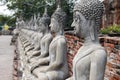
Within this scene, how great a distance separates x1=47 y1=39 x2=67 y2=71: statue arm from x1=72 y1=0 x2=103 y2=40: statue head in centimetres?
139

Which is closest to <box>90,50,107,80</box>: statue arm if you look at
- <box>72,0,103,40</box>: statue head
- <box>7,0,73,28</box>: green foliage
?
<box>72,0,103,40</box>: statue head

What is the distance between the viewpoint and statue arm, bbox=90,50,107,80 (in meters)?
2.77

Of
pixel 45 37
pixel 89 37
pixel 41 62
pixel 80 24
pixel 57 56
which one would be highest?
pixel 80 24

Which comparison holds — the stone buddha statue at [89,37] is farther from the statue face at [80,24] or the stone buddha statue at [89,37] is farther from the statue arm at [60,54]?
the statue arm at [60,54]

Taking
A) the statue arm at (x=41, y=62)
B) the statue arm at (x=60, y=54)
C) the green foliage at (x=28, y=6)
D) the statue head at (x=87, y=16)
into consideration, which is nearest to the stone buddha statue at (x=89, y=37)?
the statue head at (x=87, y=16)

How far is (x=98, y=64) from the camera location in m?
2.77

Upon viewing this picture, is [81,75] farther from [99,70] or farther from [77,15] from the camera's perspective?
[77,15]

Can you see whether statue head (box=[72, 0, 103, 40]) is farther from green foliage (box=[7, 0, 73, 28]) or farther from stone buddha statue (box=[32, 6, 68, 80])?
green foliage (box=[7, 0, 73, 28])

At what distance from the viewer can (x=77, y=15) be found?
114 inches

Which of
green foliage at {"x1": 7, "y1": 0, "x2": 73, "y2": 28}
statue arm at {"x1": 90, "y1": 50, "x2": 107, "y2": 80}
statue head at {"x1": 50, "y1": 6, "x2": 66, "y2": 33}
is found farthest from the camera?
green foliage at {"x1": 7, "y1": 0, "x2": 73, "y2": 28}

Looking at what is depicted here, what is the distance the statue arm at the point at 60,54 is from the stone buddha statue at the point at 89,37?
4.35 ft

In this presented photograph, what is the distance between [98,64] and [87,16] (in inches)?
15.4

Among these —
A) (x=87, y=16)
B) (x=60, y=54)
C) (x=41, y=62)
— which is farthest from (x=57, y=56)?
(x=87, y=16)

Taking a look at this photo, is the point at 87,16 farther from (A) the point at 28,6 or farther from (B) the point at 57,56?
(A) the point at 28,6
